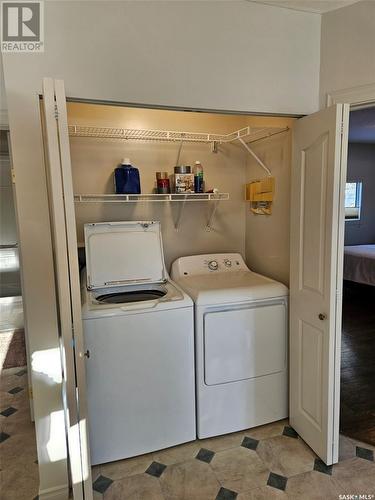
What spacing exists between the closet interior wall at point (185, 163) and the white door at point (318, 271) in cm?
33

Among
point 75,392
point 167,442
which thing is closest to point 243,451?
point 167,442

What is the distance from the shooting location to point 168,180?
245 cm

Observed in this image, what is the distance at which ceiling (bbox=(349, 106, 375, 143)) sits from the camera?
387cm

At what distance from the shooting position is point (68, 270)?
1.29 m

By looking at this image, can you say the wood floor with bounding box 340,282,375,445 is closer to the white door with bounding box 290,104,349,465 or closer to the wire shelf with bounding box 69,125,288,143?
the white door with bounding box 290,104,349,465

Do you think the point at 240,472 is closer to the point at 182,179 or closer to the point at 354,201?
the point at 182,179

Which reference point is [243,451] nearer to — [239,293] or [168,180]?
[239,293]

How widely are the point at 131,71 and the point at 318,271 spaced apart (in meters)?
1.40

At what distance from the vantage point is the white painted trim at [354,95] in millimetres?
1674

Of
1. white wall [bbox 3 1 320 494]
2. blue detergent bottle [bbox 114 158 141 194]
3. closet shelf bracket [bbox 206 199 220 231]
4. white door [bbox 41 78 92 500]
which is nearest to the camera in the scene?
white door [bbox 41 78 92 500]

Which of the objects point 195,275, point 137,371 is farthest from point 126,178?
point 137,371

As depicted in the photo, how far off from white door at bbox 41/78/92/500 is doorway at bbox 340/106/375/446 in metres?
1.58

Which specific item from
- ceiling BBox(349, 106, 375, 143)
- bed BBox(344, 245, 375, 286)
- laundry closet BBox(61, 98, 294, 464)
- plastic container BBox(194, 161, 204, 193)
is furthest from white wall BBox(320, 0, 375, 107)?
bed BBox(344, 245, 375, 286)

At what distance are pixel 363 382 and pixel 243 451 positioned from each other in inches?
51.6
